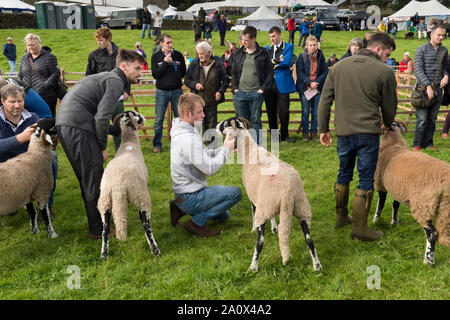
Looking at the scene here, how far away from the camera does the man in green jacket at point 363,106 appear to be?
3.76 m

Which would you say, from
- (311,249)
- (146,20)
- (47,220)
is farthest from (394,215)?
(146,20)

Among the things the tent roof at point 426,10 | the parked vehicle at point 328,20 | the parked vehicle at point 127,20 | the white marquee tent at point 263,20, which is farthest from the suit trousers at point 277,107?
the tent roof at point 426,10

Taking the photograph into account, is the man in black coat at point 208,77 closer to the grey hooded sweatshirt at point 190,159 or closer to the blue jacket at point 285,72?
the blue jacket at point 285,72

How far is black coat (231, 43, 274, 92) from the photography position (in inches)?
279

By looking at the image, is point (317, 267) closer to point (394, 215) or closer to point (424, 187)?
point (424, 187)

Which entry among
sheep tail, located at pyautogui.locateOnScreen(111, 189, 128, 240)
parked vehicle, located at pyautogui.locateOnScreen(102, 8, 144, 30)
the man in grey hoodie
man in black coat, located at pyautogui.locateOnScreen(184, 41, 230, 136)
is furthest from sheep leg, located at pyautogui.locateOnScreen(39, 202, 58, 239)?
parked vehicle, located at pyautogui.locateOnScreen(102, 8, 144, 30)

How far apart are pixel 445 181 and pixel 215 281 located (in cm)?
237

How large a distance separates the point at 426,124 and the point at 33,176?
7.11 metres

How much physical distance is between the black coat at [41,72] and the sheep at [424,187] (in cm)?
A: 584

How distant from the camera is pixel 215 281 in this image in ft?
11.0

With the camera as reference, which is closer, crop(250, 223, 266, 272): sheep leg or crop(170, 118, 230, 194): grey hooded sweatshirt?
crop(250, 223, 266, 272): sheep leg

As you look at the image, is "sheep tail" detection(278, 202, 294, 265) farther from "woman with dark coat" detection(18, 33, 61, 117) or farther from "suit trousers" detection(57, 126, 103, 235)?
"woman with dark coat" detection(18, 33, 61, 117)
